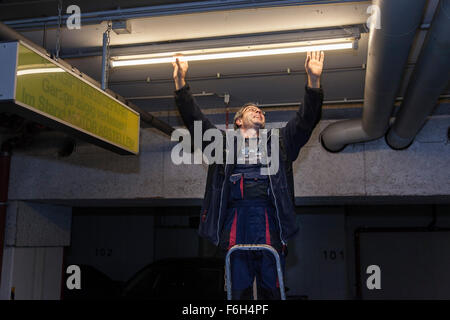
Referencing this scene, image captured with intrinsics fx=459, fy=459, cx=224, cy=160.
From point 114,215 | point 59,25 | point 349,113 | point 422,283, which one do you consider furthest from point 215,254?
point 59,25

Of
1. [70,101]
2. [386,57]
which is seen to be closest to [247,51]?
[386,57]

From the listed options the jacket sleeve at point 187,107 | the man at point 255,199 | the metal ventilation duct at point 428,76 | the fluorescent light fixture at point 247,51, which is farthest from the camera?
the fluorescent light fixture at point 247,51

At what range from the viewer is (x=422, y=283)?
415 inches

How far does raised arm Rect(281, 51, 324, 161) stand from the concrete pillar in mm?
6094

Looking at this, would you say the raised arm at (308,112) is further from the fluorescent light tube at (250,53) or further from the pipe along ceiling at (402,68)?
the fluorescent light tube at (250,53)

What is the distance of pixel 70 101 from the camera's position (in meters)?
4.06

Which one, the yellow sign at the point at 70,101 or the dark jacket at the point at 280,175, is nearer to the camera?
the dark jacket at the point at 280,175

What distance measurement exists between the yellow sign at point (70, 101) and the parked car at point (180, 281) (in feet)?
9.76

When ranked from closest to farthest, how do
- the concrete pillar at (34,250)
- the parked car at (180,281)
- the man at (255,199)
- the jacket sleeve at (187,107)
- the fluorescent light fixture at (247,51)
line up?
the man at (255,199) < the jacket sleeve at (187,107) < the fluorescent light fixture at (247,51) < the parked car at (180,281) < the concrete pillar at (34,250)

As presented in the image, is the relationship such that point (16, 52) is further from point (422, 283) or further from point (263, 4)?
point (422, 283)

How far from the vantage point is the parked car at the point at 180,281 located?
7.18 m

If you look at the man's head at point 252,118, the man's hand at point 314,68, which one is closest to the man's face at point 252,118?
the man's head at point 252,118

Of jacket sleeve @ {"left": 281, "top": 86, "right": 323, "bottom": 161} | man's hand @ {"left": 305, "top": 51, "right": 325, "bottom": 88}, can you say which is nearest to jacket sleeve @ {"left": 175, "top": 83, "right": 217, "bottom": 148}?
jacket sleeve @ {"left": 281, "top": 86, "right": 323, "bottom": 161}

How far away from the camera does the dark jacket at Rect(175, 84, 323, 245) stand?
2.93m
